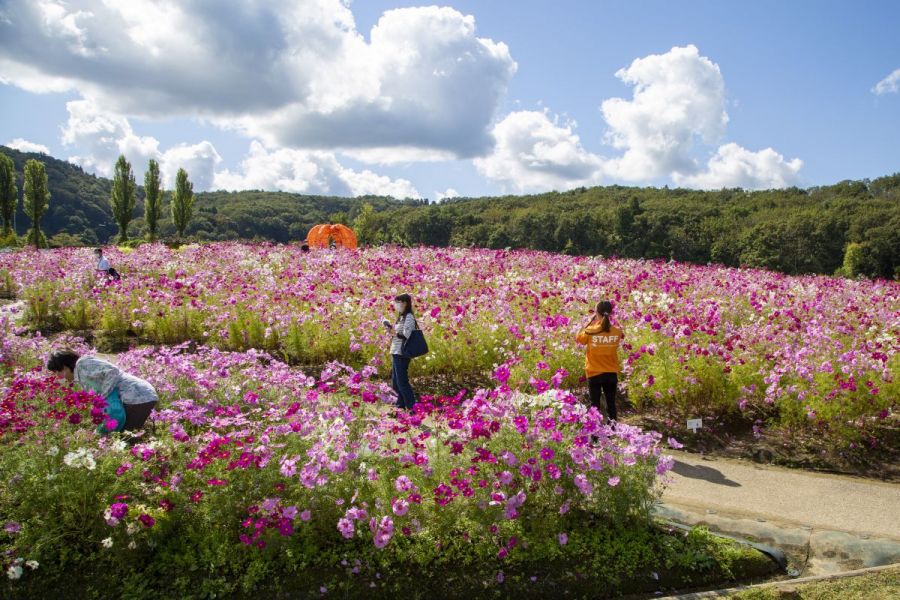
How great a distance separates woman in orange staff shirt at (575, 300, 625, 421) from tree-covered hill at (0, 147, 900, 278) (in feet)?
104

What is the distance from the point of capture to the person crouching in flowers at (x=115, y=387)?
504cm

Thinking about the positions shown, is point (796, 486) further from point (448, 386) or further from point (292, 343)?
point (292, 343)

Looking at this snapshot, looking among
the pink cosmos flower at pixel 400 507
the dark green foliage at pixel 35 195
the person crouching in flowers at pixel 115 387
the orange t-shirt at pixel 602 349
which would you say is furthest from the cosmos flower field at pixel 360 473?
the dark green foliage at pixel 35 195

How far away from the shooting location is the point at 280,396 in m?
5.29

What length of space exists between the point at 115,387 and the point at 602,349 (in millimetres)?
4764

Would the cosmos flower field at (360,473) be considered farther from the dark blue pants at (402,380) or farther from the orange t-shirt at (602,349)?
the dark blue pants at (402,380)

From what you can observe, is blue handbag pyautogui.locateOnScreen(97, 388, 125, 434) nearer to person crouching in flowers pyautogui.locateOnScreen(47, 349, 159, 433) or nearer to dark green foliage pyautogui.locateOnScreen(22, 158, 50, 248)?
person crouching in flowers pyautogui.locateOnScreen(47, 349, 159, 433)

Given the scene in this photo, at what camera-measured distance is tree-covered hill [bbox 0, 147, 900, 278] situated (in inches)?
2263

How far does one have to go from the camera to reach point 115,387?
16.8 feet

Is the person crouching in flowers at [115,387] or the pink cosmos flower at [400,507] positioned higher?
the person crouching in flowers at [115,387]

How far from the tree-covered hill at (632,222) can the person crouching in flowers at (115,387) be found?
33.4m

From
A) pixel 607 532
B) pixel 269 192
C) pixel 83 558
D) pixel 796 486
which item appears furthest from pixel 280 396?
pixel 269 192

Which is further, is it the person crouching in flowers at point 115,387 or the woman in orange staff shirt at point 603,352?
the woman in orange staff shirt at point 603,352

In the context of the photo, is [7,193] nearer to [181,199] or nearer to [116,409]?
[181,199]
